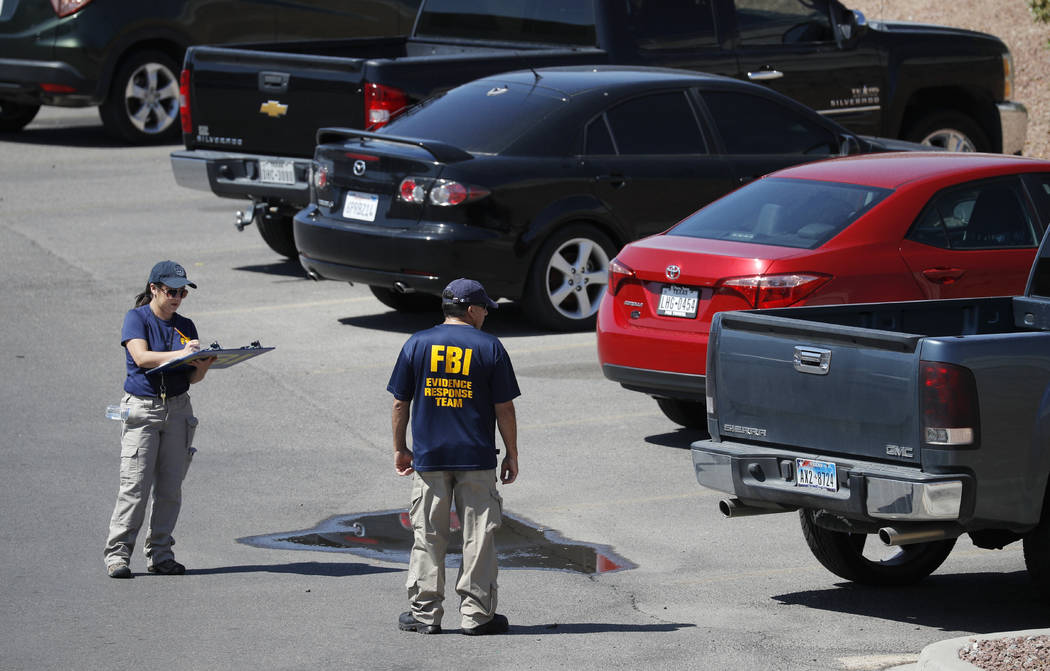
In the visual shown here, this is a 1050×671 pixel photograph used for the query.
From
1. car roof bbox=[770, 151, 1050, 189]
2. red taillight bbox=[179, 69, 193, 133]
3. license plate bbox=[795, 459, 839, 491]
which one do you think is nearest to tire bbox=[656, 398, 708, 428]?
car roof bbox=[770, 151, 1050, 189]

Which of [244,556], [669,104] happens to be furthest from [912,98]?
[244,556]

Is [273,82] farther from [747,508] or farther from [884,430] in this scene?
[884,430]

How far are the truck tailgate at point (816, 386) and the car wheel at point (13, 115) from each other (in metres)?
16.9

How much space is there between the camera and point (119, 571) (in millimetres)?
7895

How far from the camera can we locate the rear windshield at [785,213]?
389 inches

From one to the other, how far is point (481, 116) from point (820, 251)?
404 cm

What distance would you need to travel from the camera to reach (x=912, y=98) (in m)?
17.1

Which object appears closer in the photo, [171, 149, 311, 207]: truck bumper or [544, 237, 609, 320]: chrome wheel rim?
[544, 237, 609, 320]: chrome wheel rim

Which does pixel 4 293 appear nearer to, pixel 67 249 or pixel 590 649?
pixel 67 249

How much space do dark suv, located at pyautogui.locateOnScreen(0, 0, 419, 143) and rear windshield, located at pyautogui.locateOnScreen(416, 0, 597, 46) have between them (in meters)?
5.42

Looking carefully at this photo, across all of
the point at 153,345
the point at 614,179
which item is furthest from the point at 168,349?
the point at 614,179

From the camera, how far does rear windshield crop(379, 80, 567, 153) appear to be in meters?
12.9

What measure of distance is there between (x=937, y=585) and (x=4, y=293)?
870 centimetres

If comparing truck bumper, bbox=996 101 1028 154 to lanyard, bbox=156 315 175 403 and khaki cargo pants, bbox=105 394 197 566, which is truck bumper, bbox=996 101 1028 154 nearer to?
lanyard, bbox=156 315 175 403
